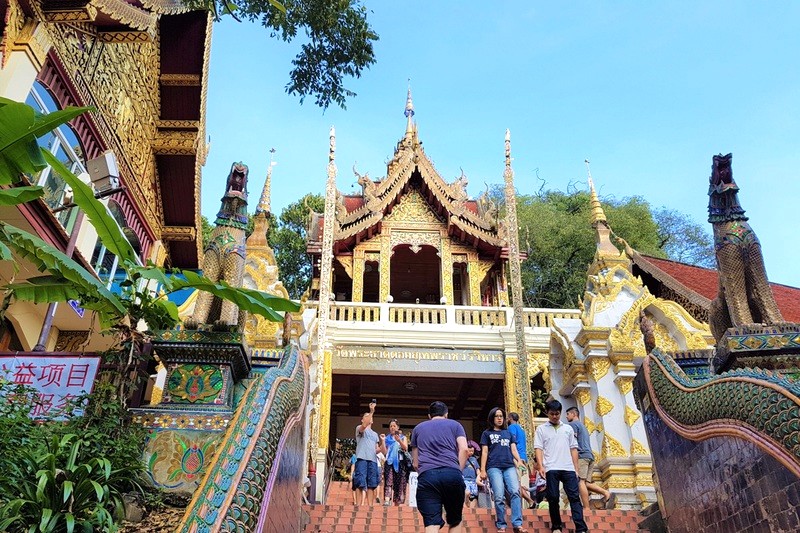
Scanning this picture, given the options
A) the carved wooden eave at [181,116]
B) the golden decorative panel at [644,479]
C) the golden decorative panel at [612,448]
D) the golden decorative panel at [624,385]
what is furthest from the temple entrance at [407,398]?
the carved wooden eave at [181,116]

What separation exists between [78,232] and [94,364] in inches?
167

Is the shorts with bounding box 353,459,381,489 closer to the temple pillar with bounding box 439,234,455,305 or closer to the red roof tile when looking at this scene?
the red roof tile

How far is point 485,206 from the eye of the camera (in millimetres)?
20062

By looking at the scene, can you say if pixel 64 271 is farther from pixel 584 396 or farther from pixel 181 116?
pixel 584 396

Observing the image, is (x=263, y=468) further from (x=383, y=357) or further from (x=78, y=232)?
(x=383, y=357)

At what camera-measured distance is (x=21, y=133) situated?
3.97 meters

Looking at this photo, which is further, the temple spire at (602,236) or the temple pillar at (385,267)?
the temple pillar at (385,267)

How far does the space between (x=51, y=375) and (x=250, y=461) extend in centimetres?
214

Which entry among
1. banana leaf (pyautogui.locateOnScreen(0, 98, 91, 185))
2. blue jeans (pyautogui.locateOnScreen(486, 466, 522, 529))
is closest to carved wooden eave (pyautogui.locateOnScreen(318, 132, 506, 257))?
blue jeans (pyautogui.locateOnScreen(486, 466, 522, 529))

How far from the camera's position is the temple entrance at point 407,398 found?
16.4 metres

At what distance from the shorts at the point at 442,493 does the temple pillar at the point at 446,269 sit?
43.5 ft

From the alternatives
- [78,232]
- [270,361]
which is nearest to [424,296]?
[78,232]

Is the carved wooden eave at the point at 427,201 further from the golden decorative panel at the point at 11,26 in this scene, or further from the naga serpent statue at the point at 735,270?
the naga serpent statue at the point at 735,270

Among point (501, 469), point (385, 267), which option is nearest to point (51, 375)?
point (501, 469)
